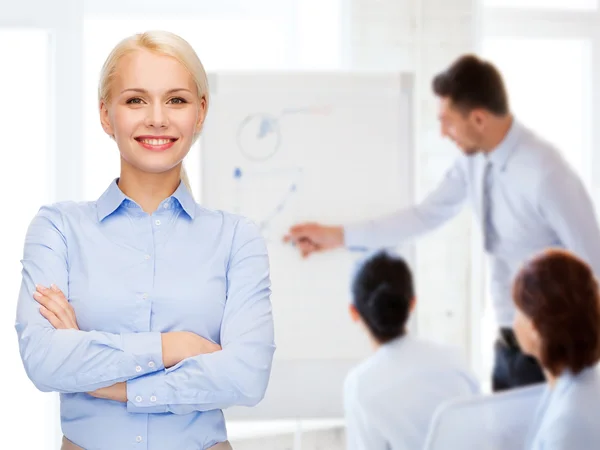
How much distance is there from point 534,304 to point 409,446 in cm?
64

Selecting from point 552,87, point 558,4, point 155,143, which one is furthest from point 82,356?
point 558,4

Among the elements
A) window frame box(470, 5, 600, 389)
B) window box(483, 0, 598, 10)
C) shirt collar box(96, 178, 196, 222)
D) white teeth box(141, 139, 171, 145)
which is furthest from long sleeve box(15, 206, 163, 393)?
window box(483, 0, 598, 10)

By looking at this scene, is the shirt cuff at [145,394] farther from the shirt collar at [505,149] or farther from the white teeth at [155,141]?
the shirt collar at [505,149]

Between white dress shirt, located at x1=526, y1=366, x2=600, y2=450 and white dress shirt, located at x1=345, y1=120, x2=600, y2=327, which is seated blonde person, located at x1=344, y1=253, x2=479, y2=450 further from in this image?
white dress shirt, located at x1=526, y1=366, x2=600, y2=450

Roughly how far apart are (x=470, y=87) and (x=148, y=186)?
165 centimetres

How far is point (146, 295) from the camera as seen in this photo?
1.32m

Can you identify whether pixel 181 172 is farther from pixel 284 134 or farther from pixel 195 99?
pixel 284 134

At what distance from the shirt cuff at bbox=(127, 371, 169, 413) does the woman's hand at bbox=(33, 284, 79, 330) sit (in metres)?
0.15

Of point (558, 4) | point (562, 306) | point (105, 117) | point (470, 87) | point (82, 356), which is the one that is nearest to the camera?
point (82, 356)

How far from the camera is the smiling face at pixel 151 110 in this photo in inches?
51.5

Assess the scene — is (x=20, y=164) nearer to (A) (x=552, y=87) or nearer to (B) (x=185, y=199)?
(B) (x=185, y=199)

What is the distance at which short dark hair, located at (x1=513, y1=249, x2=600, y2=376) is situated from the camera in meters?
2.52

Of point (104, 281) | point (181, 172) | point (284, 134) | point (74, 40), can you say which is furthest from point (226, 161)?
point (104, 281)

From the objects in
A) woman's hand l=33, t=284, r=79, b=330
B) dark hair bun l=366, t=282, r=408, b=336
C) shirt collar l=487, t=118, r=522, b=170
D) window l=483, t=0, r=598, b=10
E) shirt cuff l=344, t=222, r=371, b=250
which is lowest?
dark hair bun l=366, t=282, r=408, b=336
